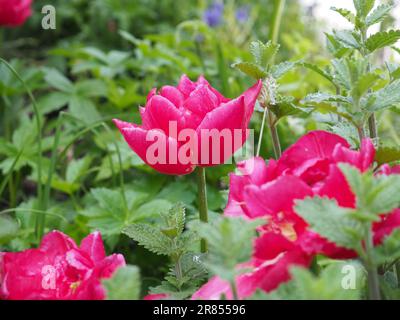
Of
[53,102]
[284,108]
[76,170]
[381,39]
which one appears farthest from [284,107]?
[53,102]

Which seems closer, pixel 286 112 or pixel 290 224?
pixel 290 224

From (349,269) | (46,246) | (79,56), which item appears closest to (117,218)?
(46,246)

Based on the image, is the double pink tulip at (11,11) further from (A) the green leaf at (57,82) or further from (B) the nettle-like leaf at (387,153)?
(B) the nettle-like leaf at (387,153)

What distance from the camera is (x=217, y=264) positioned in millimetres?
425

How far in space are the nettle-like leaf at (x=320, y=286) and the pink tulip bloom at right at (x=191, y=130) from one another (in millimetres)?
164

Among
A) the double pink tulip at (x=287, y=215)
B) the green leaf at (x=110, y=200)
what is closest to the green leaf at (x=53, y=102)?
the green leaf at (x=110, y=200)

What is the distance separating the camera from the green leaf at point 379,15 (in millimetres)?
642

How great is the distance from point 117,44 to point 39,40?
0.40m

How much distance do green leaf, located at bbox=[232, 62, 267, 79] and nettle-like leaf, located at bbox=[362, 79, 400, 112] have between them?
0.11 metres

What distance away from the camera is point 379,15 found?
2.11 ft

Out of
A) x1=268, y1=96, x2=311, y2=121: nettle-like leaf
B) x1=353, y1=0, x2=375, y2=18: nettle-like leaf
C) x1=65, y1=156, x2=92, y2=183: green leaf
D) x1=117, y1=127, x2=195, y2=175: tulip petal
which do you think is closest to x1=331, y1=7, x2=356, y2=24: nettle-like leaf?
x1=353, y1=0, x2=375, y2=18: nettle-like leaf

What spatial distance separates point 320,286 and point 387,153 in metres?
0.21

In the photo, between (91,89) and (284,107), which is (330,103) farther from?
(91,89)
